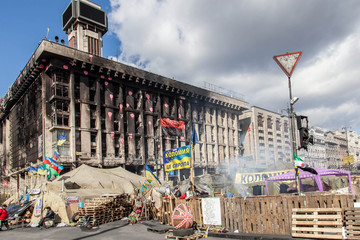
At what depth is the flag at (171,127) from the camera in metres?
53.8

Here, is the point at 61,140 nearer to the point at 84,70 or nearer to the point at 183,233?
the point at 84,70

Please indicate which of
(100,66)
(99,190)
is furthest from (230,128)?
(99,190)

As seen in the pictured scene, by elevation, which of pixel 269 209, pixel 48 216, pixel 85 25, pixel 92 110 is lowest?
pixel 48 216

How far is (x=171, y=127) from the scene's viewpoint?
181ft

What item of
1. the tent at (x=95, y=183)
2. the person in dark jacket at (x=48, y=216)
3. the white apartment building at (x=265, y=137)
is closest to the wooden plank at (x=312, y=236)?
the person in dark jacket at (x=48, y=216)

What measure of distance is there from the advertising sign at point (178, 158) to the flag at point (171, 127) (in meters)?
34.1

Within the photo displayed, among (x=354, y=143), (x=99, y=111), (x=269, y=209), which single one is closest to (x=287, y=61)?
(x=269, y=209)

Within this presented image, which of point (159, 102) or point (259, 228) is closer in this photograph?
point (259, 228)

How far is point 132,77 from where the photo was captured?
1962 inches

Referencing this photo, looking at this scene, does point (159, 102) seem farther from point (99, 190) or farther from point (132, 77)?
point (99, 190)

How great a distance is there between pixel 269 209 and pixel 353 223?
3135 millimetres

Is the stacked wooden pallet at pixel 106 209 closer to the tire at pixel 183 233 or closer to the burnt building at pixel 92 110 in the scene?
the tire at pixel 183 233

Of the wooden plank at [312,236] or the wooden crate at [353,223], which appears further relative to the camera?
the wooden plank at [312,236]

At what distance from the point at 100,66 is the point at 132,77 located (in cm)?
613
